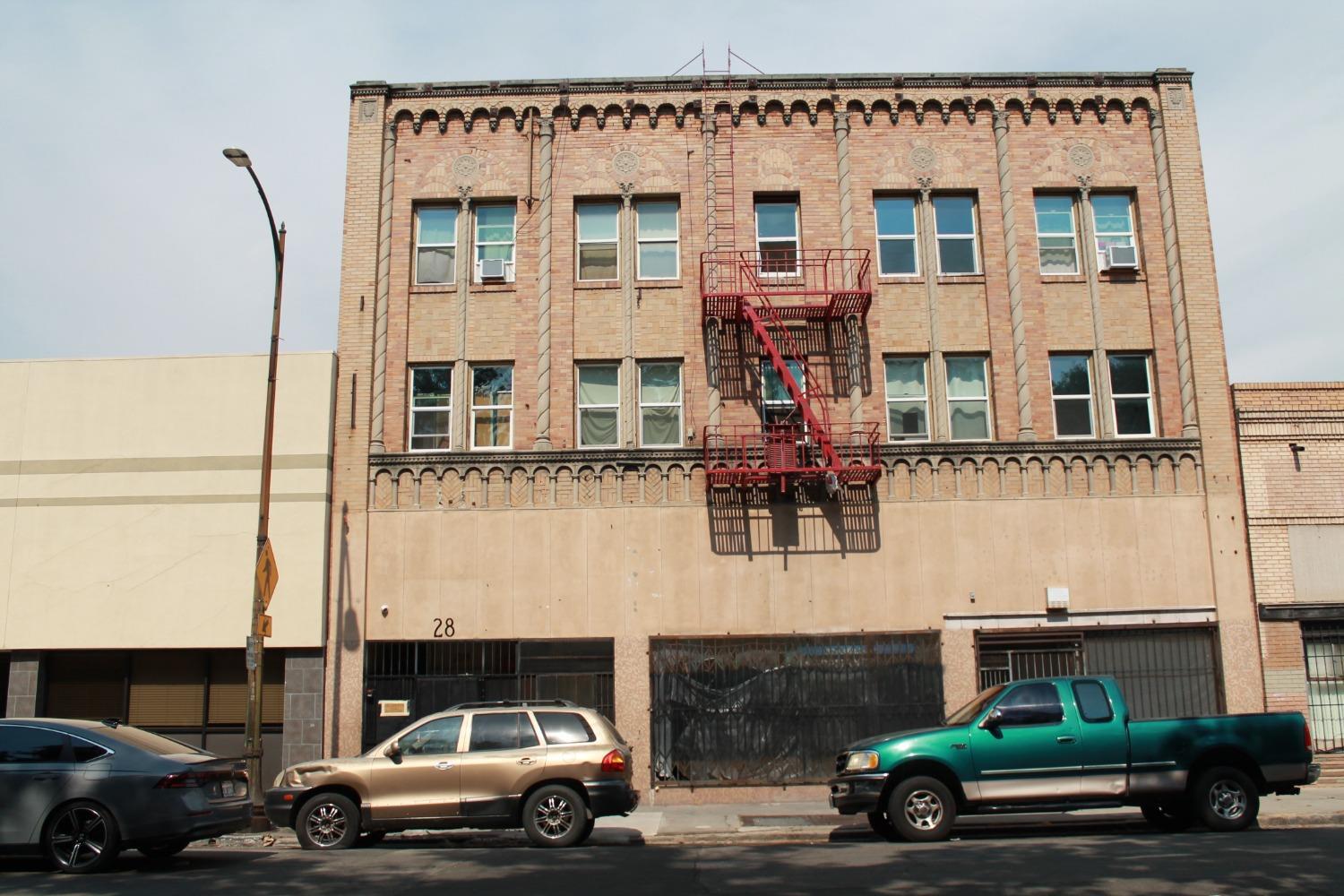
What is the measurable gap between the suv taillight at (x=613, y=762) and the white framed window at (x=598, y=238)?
10126 millimetres

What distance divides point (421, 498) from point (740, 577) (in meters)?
5.60

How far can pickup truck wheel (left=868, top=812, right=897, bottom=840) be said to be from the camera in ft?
45.4

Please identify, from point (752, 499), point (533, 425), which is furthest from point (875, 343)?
point (533, 425)

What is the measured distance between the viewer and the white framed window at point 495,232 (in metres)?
21.6

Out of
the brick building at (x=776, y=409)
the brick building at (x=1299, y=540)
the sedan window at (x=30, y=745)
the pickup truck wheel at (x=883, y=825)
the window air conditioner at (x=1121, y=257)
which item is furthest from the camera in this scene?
the window air conditioner at (x=1121, y=257)

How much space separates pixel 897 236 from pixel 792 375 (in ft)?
10.8

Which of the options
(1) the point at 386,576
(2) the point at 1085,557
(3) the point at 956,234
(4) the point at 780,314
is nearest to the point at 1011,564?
(2) the point at 1085,557

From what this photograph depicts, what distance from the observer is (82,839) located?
37.7 feet

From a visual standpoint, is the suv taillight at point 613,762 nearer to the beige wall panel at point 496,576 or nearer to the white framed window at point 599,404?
the beige wall panel at point 496,576

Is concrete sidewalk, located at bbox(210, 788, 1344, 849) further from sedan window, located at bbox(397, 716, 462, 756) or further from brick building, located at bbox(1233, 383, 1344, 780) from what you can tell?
brick building, located at bbox(1233, 383, 1344, 780)

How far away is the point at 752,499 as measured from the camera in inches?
790

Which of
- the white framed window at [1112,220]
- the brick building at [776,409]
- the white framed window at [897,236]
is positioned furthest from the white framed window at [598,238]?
the white framed window at [1112,220]

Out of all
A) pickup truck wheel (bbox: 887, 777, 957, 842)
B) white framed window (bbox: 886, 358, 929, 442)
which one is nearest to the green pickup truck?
pickup truck wheel (bbox: 887, 777, 957, 842)

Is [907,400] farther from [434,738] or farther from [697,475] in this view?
[434,738]
